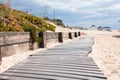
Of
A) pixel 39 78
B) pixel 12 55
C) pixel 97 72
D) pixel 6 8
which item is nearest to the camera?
pixel 39 78

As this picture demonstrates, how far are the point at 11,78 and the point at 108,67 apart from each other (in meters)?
3.90

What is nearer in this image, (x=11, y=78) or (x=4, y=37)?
(x=11, y=78)

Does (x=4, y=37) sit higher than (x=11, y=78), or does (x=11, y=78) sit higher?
(x=4, y=37)

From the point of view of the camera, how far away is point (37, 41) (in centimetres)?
1520

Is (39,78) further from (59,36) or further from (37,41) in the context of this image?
(59,36)

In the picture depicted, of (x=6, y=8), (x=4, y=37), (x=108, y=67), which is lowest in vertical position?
(x=108, y=67)

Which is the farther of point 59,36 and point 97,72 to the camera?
point 59,36

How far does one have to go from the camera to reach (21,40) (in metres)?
12.9

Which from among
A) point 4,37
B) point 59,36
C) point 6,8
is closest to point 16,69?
point 4,37

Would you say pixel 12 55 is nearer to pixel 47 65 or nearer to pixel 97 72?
pixel 47 65

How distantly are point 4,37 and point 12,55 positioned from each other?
1.13m

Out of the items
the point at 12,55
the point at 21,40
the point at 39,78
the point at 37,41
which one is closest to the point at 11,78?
the point at 39,78

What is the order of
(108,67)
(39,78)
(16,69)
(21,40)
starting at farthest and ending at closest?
1. (21,40)
2. (108,67)
3. (16,69)
4. (39,78)

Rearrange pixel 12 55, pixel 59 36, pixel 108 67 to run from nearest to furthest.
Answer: pixel 108 67 → pixel 12 55 → pixel 59 36
